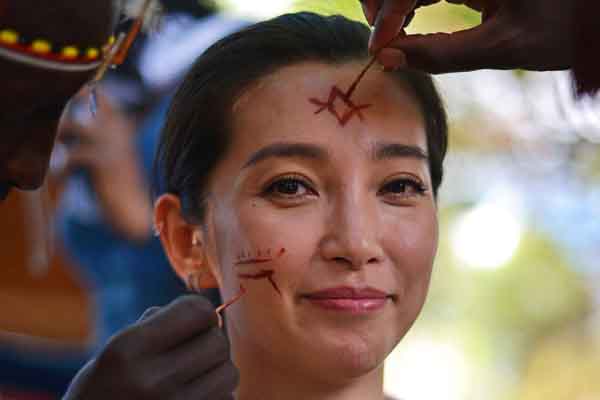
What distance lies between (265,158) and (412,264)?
0.30 metres

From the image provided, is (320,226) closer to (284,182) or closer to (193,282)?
(284,182)

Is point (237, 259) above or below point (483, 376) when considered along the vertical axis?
above

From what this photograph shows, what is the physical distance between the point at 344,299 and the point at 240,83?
44 cm

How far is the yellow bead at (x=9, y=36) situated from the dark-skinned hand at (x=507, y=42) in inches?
25.6

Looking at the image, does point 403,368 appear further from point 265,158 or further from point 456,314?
point 265,158

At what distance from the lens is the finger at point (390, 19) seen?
1650 millimetres

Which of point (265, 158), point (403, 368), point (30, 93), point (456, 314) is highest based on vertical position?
point (30, 93)

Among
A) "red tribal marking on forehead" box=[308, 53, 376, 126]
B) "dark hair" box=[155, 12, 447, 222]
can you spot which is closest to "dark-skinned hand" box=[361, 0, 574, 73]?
"red tribal marking on forehead" box=[308, 53, 376, 126]

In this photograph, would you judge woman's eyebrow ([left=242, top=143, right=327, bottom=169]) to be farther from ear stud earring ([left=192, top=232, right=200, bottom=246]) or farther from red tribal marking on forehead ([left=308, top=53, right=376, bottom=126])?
ear stud earring ([left=192, top=232, right=200, bottom=246])

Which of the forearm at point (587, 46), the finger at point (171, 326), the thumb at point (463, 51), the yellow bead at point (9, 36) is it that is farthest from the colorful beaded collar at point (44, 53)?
the forearm at point (587, 46)

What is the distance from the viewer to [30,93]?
1.19m

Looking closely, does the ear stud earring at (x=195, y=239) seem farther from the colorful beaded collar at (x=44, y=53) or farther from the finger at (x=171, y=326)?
the colorful beaded collar at (x=44, y=53)

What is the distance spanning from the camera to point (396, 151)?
1854mm

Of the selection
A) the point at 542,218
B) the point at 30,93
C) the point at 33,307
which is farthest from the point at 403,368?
the point at 30,93
